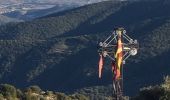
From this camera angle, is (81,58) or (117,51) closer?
(117,51)

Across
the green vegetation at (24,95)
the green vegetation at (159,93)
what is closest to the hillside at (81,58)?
the green vegetation at (24,95)

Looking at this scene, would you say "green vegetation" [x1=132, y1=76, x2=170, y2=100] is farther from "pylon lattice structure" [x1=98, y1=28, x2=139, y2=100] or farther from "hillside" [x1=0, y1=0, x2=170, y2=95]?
"hillside" [x1=0, y1=0, x2=170, y2=95]

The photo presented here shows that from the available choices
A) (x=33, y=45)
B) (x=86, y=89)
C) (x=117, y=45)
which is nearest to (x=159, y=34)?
(x=86, y=89)

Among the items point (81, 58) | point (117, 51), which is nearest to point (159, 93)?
point (117, 51)

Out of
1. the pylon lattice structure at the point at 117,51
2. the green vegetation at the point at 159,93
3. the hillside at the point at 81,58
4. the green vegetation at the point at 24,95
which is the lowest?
the hillside at the point at 81,58

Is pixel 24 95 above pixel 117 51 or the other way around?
the other way around

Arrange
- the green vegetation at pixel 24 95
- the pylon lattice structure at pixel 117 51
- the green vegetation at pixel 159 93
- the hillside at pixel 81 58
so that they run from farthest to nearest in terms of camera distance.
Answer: the hillside at pixel 81 58 → the green vegetation at pixel 24 95 → the green vegetation at pixel 159 93 → the pylon lattice structure at pixel 117 51

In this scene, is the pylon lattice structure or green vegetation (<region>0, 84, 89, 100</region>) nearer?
the pylon lattice structure

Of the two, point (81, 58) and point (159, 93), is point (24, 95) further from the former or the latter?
point (81, 58)

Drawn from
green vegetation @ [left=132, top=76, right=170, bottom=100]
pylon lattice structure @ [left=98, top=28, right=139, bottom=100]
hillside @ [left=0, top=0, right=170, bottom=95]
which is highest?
pylon lattice structure @ [left=98, top=28, right=139, bottom=100]

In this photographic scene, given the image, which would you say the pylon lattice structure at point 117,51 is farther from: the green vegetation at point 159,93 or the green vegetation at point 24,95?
the green vegetation at point 24,95

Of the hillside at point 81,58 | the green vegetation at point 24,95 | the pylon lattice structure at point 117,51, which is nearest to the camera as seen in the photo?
the pylon lattice structure at point 117,51

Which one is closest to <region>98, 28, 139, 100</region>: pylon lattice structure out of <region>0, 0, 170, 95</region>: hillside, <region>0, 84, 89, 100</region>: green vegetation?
<region>0, 84, 89, 100</region>: green vegetation
